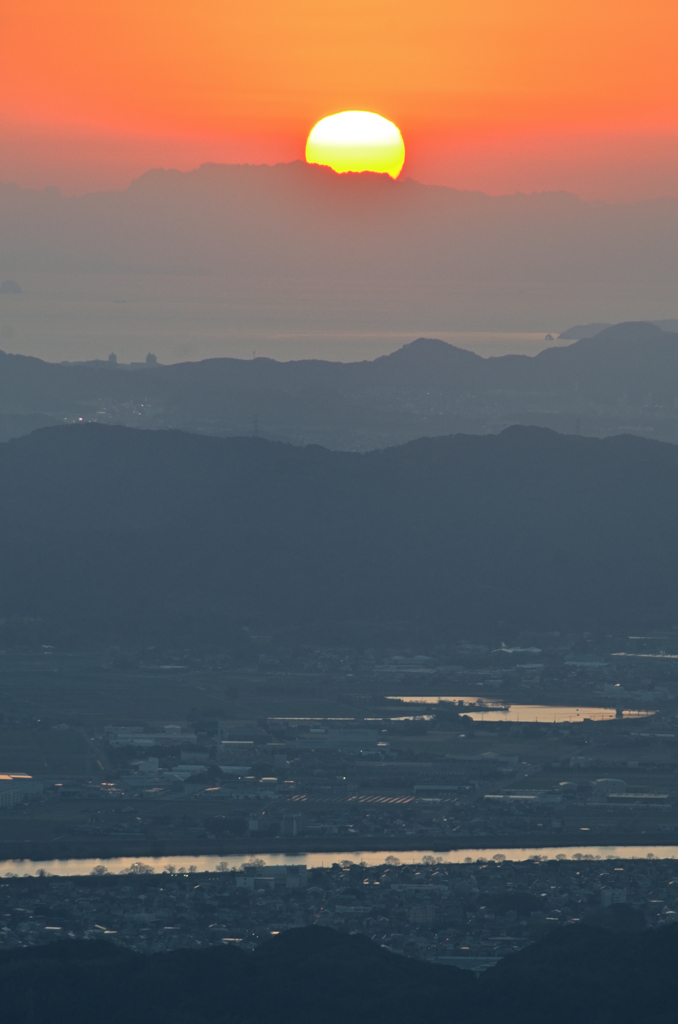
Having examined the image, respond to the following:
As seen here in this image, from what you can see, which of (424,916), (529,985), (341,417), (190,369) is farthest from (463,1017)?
(190,369)

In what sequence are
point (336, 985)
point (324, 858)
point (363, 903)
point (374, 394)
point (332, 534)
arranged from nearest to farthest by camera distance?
point (336, 985) < point (363, 903) < point (324, 858) < point (332, 534) < point (374, 394)

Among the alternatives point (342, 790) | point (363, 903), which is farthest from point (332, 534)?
point (363, 903)

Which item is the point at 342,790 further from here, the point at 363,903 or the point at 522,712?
the point at 522,712

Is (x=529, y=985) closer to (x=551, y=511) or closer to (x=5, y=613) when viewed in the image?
(x=5, y=613)

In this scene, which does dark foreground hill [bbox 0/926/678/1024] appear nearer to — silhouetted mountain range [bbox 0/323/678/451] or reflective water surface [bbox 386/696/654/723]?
reflective water surface [bbox 386/696/654/723]

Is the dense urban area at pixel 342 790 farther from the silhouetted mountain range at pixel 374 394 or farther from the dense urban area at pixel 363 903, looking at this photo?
the silhouetted mountain range at pixel 374 394

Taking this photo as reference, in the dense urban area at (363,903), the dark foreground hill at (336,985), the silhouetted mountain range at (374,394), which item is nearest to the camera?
the dark foreground hill at (336,985)

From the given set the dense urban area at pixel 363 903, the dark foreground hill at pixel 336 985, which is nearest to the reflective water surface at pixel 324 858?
the dense urban area at pixel 363 903
